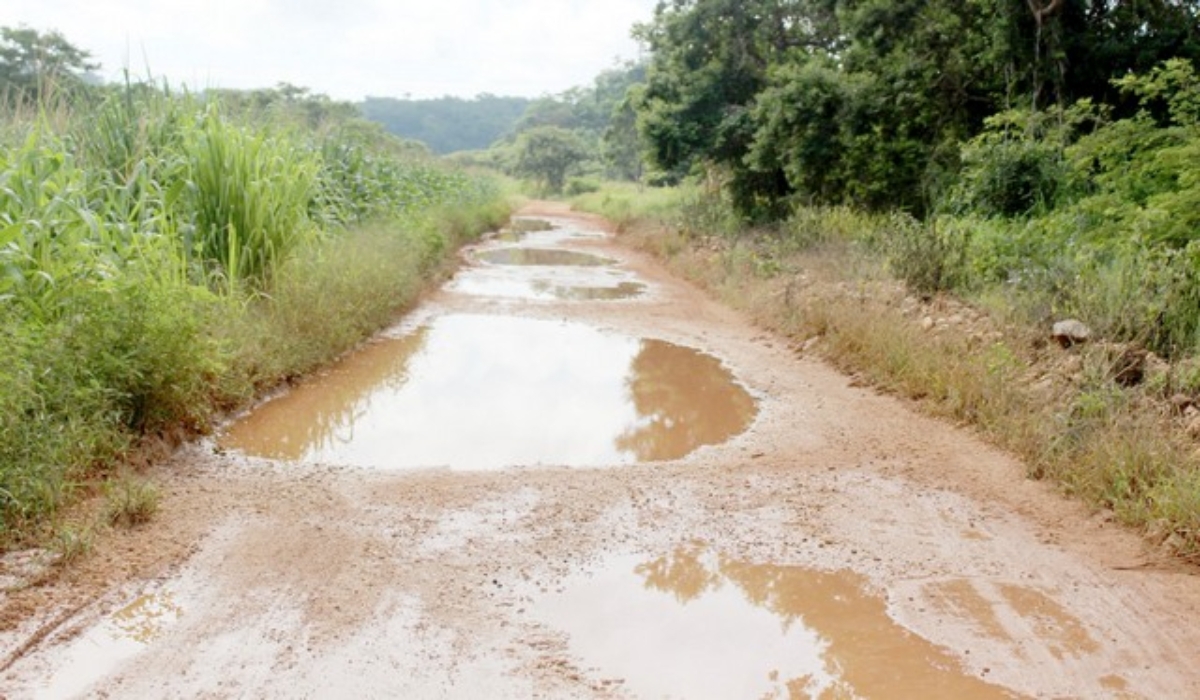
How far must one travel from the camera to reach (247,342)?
578 cm

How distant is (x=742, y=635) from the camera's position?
3.10 meters

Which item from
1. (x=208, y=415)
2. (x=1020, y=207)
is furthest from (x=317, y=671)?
(x=1020, y=207)

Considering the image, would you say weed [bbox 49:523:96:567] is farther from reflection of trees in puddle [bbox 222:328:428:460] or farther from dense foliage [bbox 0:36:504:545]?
reflection of trees in puddle [bbox 222:328:428:460]

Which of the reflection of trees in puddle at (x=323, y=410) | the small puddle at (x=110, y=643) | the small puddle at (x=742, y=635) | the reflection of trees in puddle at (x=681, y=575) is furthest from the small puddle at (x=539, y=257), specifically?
the small puddle at (x=110, y=643)

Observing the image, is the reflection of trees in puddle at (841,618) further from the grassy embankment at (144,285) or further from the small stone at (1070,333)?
the small stone at (1070,333)

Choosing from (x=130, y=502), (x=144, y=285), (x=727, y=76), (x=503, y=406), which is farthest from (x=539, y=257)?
(x=130, y=502)

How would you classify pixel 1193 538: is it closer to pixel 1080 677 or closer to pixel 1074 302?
pixel 1080 677

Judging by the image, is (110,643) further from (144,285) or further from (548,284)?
(548,284)

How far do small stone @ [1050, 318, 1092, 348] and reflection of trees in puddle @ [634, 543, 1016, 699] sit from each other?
305cm

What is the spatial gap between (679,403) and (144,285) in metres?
3.58

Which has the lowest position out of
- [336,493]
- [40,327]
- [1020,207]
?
[336,493]

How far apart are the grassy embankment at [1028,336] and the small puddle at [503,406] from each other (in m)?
1.29

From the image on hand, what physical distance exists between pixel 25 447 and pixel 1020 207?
870 cm

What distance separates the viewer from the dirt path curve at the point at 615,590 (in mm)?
2766
